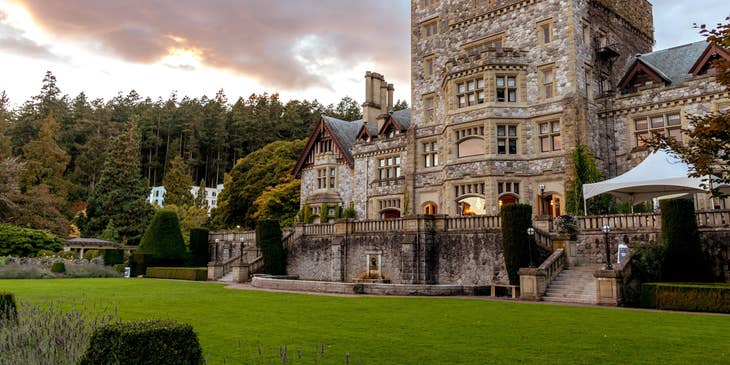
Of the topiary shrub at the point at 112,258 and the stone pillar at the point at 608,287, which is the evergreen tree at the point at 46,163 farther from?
the stone pillar at the point at 608,287

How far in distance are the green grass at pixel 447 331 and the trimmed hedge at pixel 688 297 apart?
1.36 metres

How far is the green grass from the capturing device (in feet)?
26.7

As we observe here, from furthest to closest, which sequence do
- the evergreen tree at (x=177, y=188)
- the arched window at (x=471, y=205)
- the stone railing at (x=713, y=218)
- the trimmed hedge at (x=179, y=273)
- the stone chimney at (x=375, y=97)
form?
the evergreen tree at (x=177, y=188) → the stone chimney at (x=375, y=97) → the trimmed hedge at (x=179, y=273) → the arched window at (x=471, y=205) → the stone railing at (x=713, y=218)

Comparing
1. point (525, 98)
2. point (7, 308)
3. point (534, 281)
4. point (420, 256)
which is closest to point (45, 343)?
point (7, 308)

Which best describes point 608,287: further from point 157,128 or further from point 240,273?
point 157,128

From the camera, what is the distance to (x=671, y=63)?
96.8ft

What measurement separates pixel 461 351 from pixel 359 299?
9.77m

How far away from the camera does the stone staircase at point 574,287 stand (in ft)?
59.8

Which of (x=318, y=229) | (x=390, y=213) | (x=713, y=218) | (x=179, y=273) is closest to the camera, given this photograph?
(x=713, y=218)

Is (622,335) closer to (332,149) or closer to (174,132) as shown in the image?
(332,149)

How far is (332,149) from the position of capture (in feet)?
141

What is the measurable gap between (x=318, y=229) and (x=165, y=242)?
1308 cm

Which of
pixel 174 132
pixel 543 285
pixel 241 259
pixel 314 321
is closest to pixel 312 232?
pixel 241 259

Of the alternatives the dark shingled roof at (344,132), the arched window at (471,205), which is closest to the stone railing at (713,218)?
the arched window at (471,205)
